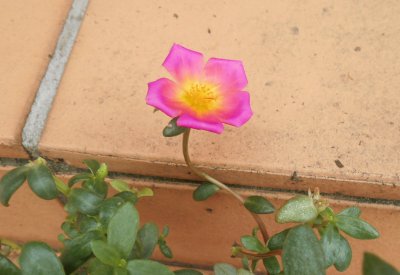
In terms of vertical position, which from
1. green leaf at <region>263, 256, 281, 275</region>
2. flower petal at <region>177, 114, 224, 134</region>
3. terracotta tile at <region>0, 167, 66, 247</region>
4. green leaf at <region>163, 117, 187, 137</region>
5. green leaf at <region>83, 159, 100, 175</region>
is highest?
flower petal at <region>177, 114, 224, 134</region>

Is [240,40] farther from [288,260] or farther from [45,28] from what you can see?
[288,260]

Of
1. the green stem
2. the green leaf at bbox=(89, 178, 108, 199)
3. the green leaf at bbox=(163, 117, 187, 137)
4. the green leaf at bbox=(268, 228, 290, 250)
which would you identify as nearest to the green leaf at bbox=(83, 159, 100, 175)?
the green leaf at bbox=(89, 178, 108, 199)

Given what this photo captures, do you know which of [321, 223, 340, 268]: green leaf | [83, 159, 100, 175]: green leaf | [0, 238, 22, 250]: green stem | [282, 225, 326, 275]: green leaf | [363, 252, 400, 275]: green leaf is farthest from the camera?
[0, 238, 22, 250]: green stem

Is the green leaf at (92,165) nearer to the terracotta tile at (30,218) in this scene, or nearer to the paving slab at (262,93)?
the paving slab at (262,93)

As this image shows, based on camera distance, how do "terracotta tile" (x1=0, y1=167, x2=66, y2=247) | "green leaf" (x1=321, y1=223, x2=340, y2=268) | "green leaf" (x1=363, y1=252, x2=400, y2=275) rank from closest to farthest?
"green leaf" (x1=363, y1=252, x2=400, y2=275)
"green leaf" (x1=321, y1=223, x2=340, y2=268)
"terracotta tile" (x1=0, y1=167, x2=66, y2=247)

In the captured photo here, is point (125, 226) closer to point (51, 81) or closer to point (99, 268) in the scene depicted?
point (99, 268)

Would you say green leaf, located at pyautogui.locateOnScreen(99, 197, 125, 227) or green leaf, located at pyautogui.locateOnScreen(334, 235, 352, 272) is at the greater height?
green leaf, located at pyautogui.locateOnScreen(334, 235, 352, 272)

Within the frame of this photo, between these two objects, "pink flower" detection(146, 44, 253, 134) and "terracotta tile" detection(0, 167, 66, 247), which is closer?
"pink flower" detection(146, 44, 253, 134)

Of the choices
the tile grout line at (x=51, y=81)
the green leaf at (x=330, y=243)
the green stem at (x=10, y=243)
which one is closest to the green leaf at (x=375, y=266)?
the green leaf at (x=330, y=243)

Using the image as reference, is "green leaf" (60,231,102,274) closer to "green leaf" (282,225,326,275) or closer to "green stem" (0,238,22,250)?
"green leaf" (282,225,326,275)
